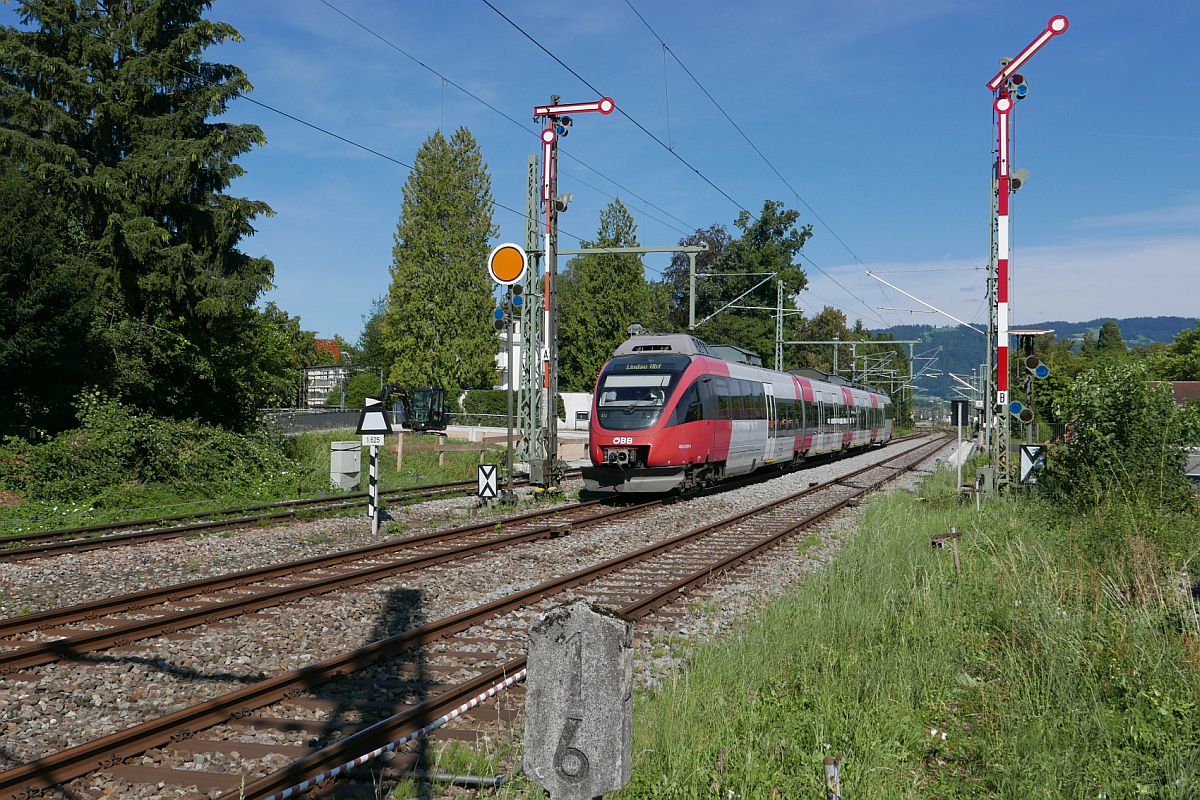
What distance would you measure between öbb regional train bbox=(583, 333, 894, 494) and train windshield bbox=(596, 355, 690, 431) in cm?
2

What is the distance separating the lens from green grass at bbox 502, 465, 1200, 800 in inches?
187

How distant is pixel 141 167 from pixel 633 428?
41.1 ft

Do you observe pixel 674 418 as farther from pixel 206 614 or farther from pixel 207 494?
pixel 206 614

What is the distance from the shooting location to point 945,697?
20.1 feet

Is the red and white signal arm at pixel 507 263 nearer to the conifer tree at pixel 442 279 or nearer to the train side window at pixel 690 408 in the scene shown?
the train side window at pixel 690 408

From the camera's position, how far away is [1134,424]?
43.7ft

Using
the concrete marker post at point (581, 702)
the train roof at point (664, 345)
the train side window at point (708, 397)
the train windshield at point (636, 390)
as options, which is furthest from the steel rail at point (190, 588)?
the train roof at point (664, 345)

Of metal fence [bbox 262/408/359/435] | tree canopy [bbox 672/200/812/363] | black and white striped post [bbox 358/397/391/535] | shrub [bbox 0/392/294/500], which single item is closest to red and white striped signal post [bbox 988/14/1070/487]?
black and white striped post [bbox 358/397/391/535]

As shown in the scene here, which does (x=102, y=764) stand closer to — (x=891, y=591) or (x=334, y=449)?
(x=891, y=591)

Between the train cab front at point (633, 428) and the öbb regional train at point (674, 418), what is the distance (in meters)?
0.02

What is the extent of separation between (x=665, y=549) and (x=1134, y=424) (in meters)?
6.68

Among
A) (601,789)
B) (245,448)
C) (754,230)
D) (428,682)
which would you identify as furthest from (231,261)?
(754,230)

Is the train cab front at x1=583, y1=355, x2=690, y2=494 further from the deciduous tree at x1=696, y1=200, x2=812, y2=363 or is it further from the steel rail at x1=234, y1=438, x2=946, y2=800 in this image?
the deciduous tree at x1=696, y1=200, x2=812, y2=363

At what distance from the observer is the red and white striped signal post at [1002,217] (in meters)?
16.9
